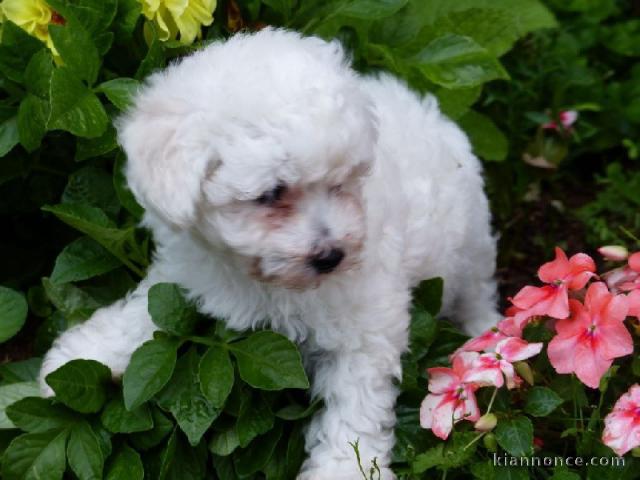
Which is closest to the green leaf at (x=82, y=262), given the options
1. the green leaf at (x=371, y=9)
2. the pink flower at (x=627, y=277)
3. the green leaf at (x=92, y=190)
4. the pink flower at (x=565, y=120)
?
the green leaf at (x=92, y=190)

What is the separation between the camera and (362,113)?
279cm

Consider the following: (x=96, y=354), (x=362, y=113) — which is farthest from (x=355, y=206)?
(x=96, y=354)

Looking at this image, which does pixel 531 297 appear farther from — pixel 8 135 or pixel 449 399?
pixel 8 135

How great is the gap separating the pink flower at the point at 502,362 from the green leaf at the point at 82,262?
4.59 feet

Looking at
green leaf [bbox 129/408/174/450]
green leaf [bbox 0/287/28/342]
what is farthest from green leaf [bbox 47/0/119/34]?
green leaf [bbox 129/408/174/450]

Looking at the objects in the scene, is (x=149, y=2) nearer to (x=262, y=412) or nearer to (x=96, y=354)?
(x=96, y=354)

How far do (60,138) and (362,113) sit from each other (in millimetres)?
1519

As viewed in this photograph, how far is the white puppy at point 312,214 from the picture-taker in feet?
8.69

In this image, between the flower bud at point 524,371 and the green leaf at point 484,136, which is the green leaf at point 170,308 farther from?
the green leaf at point 484,136

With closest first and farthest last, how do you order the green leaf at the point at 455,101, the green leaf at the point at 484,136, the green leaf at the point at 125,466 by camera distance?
1. the green leaf at the point at 125,466
2. the green leaf at the point at 455,101
3. the green leaf at the point at 484,136

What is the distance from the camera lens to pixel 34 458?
3201 millimetres

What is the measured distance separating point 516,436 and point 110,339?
1433mm

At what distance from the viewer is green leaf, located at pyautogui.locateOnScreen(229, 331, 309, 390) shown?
120 inches

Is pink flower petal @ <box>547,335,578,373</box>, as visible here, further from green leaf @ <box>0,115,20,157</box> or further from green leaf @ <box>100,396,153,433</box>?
green leaf @ <box>0,115,20,157</box>
